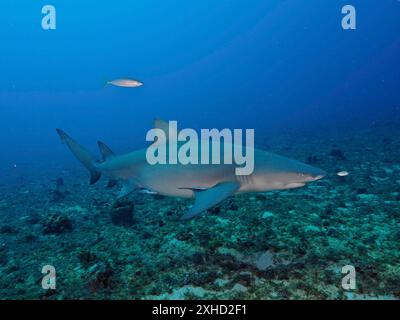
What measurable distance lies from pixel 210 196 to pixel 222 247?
1.24 metres

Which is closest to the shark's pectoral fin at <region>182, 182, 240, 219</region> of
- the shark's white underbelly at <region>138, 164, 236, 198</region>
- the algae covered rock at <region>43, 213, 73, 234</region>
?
the shark's white underbelly at <region>138, 164, 236, 198</region>

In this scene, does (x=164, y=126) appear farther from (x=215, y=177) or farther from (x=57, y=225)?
(x=57, y=225)

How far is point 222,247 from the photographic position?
4.61m

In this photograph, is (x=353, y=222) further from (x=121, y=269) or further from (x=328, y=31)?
(x=328, y=31)

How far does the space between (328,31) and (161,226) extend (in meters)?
229

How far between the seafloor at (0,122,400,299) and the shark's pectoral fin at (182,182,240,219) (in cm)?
99

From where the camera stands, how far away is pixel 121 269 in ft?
13.8

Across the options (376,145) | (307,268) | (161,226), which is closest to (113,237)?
(161,226)

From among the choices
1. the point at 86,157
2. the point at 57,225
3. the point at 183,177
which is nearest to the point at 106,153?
the point at 86,157

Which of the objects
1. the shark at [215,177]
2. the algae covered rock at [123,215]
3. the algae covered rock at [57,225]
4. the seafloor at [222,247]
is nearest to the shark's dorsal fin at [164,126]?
the shark at [215,177]

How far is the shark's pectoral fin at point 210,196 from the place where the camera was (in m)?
3.51

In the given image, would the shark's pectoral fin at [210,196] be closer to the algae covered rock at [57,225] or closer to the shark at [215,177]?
the shark at [215,177]

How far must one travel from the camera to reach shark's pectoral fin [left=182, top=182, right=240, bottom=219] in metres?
3.51

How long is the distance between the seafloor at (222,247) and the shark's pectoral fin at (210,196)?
3.23ft
